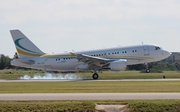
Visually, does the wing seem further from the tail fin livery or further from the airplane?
the tail fin livery

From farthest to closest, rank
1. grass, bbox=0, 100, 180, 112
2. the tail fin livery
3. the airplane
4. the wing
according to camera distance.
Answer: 1. the tail fin livery
2. the airplane
3. the wing
4. grass, bbox=0, 100, 180, 112

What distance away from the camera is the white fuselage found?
54362 mm

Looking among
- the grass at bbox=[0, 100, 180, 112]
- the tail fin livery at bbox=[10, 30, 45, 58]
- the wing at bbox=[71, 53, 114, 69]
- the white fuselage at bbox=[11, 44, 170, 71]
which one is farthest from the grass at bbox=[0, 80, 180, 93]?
the tail fin livery at bbox=[10, 30, 45, 58]

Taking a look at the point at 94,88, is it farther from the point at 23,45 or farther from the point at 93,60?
the point at 23,45

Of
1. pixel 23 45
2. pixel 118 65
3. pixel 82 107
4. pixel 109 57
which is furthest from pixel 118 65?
pixel 82 107

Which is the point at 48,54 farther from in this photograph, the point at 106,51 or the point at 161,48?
the point at 161,48

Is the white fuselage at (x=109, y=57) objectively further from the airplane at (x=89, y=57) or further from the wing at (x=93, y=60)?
the wing at (x=93, y=60)

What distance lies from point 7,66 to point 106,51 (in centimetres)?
6191

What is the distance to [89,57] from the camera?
2071 inches

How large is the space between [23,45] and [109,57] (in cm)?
1246

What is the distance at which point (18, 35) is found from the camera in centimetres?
5653

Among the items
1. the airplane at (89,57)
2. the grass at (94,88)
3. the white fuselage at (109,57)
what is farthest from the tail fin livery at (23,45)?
the grass at (94,88)

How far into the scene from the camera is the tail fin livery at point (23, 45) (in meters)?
56.1

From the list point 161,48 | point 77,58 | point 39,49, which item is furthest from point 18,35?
point 161,48
